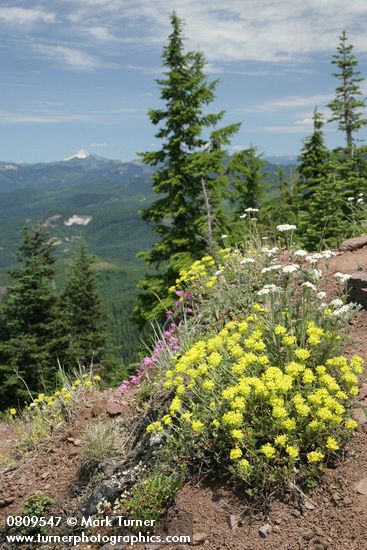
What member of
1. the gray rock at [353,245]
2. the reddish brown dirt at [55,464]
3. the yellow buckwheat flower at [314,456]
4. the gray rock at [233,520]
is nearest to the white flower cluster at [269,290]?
the yellow buckwheat flower at [314,456]

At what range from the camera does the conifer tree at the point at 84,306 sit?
28.0m

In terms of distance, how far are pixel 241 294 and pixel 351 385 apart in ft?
8.19

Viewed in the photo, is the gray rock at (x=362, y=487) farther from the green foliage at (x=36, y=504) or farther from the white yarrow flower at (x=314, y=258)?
the green foliage at (x=36, y=504)

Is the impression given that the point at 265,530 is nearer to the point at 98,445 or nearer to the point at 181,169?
the point at 98,445

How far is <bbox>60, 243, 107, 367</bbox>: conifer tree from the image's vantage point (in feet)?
91.8

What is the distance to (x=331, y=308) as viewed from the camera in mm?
4859

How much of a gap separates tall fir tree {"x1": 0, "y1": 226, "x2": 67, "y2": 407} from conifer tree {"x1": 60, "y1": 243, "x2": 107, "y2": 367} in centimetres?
327

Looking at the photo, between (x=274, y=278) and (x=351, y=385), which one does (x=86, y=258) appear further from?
(x=351, y=385)

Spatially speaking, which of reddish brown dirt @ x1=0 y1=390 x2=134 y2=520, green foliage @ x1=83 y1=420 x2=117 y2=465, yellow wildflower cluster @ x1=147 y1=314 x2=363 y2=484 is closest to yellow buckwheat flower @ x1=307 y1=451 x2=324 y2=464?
yellow wildflower cluster @ x1=147 y1=314 x2=363 y2=484

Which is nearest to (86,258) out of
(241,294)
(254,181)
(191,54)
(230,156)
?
(254,181)

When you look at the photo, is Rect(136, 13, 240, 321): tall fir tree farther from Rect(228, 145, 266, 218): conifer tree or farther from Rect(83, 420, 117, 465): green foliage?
Rect(83, 420, 117, 465): green foliage

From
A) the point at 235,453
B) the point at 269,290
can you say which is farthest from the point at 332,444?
the point at 269,290

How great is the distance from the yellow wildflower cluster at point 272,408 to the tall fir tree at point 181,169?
498 inches

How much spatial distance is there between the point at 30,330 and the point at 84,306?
6509 millimetres
